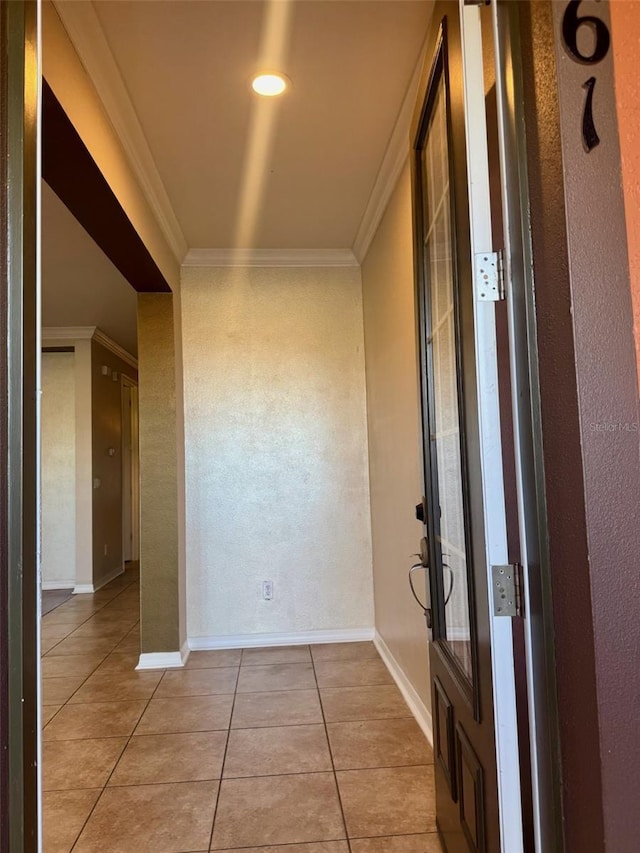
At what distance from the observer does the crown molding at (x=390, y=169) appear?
7.07 ft

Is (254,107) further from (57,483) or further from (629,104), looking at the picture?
(57,483)

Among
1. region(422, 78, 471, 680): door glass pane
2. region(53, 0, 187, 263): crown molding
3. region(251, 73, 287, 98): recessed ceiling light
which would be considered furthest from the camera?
region(251, 73, 287, 98): recessed ceiling light

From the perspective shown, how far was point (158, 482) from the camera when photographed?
11.3 feet

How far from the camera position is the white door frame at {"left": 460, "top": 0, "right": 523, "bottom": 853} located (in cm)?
106

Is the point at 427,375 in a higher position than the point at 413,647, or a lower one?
higher

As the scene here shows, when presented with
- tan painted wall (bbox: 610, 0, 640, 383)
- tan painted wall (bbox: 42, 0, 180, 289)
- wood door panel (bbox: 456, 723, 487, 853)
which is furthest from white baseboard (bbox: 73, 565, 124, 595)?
tan painted wall (bbox: 610, 0, 640, 383)

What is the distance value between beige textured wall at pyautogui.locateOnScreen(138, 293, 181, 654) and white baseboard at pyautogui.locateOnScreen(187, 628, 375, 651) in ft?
1.03

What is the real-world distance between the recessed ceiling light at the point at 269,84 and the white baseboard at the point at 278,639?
10.2 feet

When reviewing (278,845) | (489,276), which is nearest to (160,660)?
(278,845)

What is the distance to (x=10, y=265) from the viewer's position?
0.95 metres

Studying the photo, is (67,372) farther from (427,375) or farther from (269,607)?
(427,375)

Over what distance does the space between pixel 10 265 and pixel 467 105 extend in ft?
2.98

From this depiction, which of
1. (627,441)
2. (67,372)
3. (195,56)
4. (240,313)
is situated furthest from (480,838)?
(67,372)

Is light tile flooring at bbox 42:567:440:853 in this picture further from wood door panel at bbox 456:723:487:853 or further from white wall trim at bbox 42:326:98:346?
white wall trim at bbox 42:326:98:346
